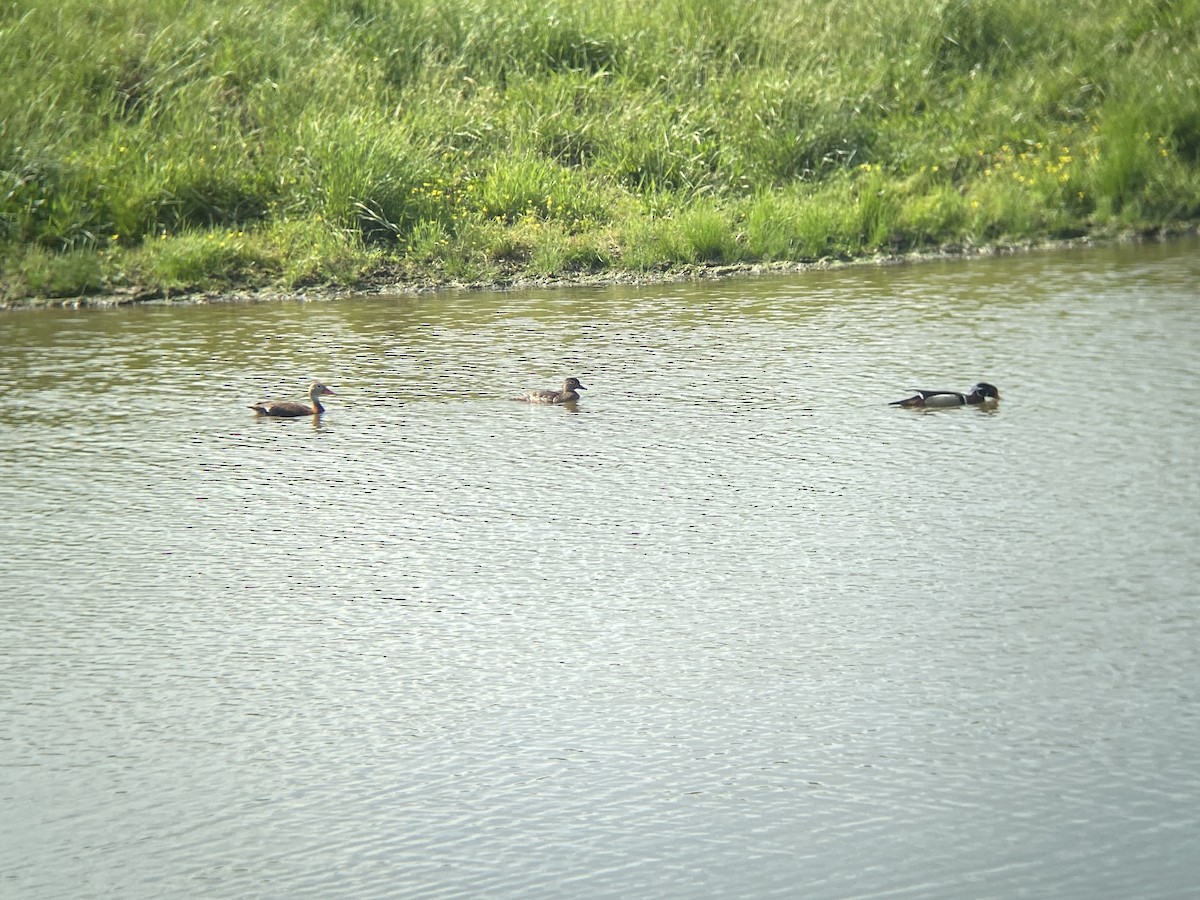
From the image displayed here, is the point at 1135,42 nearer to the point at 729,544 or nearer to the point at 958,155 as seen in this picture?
the point at 958,155

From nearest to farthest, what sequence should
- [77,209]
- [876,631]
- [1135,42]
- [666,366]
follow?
1. [876,631]
2. [666,366]
3. [77,209]
4. [1135,42]

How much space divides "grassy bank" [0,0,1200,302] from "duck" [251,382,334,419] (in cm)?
504

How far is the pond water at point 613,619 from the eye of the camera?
5617 millimetres

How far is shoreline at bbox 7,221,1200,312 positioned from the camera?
1680 cm

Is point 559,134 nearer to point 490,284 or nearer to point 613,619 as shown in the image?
point 490,284

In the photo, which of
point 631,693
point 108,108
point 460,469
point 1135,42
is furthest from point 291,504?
point 1135,42

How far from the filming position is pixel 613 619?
7766 millimetres

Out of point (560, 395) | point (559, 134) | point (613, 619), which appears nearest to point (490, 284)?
point (559, 134)

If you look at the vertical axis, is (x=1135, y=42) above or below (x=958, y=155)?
above

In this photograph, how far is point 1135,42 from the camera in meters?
20.7

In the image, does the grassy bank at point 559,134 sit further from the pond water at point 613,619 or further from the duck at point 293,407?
the duck at point 293,407

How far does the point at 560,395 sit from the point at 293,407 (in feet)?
6.23

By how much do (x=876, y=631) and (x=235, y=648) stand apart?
113 inches

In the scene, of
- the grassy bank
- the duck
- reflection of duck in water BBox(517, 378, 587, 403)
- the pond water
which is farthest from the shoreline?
reflection of duck in water BBox(517, 378, 587, 403)
